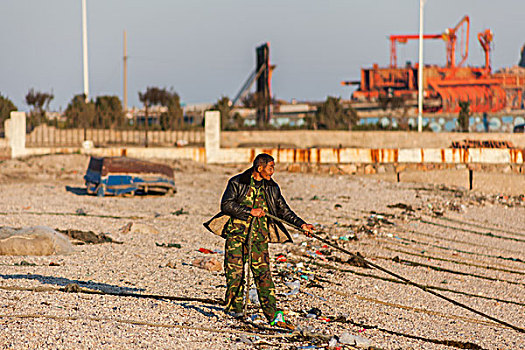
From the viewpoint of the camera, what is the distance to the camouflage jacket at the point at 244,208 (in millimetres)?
6164

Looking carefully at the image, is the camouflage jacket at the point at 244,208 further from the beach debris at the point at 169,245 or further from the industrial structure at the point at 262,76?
the industrial structure at the point at 262,76

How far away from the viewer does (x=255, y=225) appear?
626 centimetres

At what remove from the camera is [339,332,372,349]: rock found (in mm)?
6059

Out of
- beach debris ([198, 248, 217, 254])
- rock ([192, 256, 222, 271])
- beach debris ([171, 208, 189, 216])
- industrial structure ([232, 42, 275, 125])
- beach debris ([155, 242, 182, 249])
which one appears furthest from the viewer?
industrial structure ([232, 42, 275, 125])

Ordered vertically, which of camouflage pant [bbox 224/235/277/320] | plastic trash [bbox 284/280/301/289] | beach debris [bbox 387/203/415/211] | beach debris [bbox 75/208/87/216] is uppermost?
camouflage pant [bbox 224/235/277/320]

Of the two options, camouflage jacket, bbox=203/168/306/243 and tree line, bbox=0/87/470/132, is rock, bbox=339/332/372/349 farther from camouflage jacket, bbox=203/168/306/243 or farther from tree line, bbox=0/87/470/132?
tree line, bbox=0/87/470/132

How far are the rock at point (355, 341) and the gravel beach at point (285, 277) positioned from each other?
2.7 inches

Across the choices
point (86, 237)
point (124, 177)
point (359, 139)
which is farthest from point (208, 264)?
point (359, 139)

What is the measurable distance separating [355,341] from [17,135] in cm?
2080

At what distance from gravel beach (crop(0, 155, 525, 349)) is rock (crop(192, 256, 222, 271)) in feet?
0.39

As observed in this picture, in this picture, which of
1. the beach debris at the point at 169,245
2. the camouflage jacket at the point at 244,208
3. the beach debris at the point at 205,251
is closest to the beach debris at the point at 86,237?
the beach debris at the point at 169,245

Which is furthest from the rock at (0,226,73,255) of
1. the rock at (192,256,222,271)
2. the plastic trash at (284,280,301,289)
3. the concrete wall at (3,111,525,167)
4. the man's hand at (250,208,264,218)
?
the concrete wall at (3,111,525,167)

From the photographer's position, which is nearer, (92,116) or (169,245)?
(169,245)

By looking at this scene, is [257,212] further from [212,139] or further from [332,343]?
[212,139]
